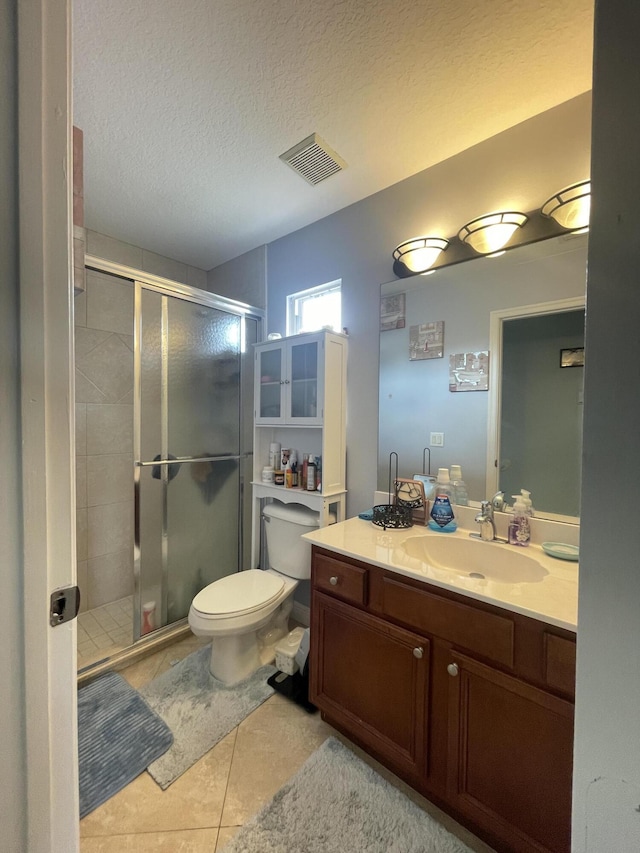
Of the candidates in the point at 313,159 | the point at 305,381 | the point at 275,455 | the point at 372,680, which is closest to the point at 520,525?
the point at 372,680

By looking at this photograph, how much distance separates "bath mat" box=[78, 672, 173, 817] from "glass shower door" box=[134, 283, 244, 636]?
35 centimetres

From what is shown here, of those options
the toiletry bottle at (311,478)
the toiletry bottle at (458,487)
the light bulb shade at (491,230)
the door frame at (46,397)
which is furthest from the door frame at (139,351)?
the toiletry bottle at (458,487)

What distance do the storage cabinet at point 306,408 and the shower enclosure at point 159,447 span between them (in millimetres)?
281

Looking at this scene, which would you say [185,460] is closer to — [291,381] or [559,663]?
[291,381]

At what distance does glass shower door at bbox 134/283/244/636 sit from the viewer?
1.98 m

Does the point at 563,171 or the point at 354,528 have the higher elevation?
the point at 563,171

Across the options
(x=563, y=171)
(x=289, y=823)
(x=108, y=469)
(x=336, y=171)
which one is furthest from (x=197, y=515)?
(x=563, y=171)

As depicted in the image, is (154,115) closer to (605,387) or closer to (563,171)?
(563,171)

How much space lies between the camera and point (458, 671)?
1.03 meters

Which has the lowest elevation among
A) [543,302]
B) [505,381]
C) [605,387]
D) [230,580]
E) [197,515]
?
[230,580]

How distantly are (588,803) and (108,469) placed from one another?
8.71ft

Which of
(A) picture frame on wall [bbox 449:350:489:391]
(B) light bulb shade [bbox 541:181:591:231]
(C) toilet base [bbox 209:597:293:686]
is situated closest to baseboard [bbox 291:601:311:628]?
(C) toilet base [bbox 209:597:293:686]

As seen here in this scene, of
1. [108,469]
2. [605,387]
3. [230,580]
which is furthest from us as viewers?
[108,469]

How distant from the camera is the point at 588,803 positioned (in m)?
0.37
